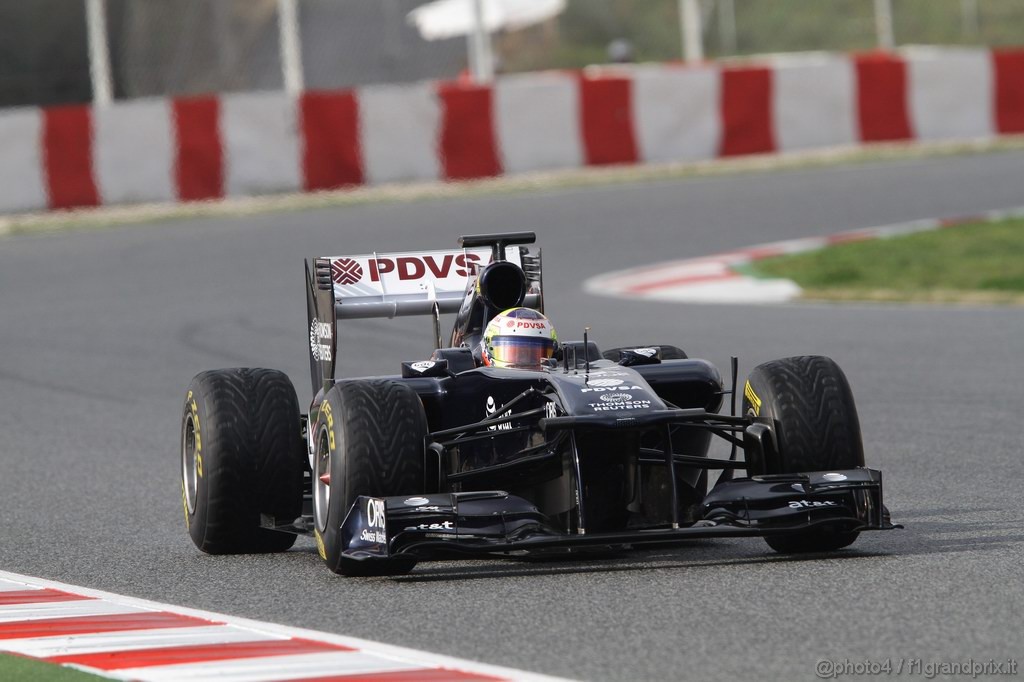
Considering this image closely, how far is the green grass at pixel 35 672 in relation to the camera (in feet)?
16.4

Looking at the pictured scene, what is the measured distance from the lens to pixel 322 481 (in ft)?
22.2

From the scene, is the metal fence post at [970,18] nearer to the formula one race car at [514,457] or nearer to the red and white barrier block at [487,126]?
the red and white barrier block at [487,126]

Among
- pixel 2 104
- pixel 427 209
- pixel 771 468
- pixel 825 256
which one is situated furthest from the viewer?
pixel 2 104

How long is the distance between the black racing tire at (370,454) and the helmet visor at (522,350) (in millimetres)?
572

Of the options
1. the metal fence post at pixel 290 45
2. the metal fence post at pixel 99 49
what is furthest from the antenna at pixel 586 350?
the metal fence post at pixel 290 45

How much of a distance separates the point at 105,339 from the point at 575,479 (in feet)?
28.6

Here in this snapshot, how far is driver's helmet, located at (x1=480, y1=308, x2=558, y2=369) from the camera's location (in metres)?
7.03

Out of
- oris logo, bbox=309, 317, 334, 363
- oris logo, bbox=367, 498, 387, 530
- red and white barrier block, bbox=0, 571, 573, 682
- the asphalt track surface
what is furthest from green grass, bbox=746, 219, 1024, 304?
red and white barrier block, bbox=0, 571, 573, 682

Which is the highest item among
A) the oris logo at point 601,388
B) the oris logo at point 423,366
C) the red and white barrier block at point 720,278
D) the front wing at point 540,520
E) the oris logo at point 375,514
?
the oris logo at point 423,366

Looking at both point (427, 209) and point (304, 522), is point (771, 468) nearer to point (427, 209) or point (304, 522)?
point (304, 522)

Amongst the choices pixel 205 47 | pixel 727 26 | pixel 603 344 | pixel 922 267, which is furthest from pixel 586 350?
pixel 727 26

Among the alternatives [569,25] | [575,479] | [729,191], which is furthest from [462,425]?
[569,25]

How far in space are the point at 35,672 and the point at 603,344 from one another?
8.20 meters

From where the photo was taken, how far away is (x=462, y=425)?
6.84 meters
